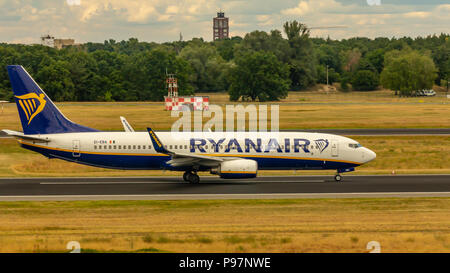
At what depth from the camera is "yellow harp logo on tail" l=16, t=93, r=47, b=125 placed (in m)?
44.3

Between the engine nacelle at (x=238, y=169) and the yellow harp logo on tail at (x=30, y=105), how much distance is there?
14883mm

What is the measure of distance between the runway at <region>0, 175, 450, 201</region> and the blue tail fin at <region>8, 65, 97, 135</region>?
398cm

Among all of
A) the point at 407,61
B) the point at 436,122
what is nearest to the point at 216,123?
the point at 436,122

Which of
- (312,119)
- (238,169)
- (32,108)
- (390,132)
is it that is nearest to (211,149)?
(238,169)

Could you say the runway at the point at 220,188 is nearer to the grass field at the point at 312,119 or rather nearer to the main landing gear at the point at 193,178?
the main landing gear at the point at 193,178

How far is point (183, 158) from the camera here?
41.9 meters

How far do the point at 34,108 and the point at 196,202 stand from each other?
55.1ft

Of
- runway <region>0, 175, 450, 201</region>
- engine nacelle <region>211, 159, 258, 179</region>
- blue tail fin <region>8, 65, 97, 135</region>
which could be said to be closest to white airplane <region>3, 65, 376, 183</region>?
blue tail fin <region>8, 65, 97, 135</region>

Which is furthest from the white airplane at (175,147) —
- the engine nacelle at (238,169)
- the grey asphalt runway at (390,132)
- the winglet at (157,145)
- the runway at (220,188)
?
the grey asphalt runway at (390,132)

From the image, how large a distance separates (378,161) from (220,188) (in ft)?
75.0

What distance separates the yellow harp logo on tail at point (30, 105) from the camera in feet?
145

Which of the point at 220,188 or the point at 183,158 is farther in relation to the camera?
the point at 183,158

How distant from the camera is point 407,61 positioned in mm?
196500

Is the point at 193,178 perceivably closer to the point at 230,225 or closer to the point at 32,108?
the point at 32,108
